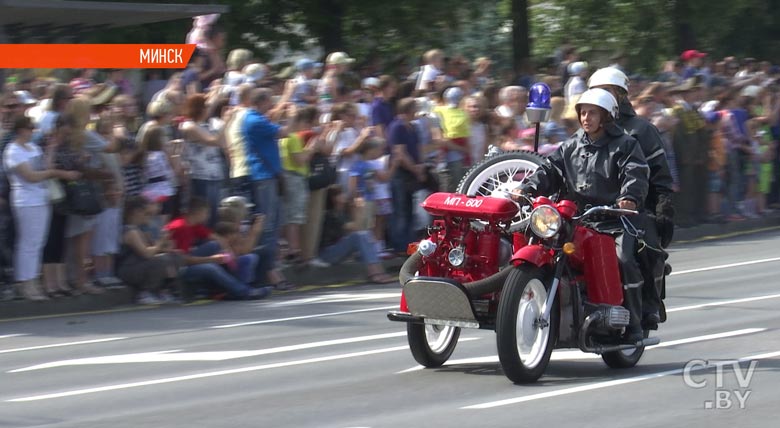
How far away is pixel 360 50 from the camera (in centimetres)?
2895

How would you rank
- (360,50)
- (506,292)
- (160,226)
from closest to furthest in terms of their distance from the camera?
(506,292) → (160,226) → (360,50)

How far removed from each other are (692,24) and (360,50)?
7798mm

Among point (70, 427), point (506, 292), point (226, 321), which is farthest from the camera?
point (226, 321)

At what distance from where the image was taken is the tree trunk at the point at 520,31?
1170 inches

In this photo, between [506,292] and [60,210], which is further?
[60,210]

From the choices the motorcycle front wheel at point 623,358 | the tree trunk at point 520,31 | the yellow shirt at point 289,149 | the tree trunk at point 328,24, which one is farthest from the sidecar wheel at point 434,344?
the tree trunk at point 520,31

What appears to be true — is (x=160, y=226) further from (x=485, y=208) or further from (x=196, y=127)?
(x=485, y=208)

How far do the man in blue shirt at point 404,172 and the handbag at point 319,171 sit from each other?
957 mm

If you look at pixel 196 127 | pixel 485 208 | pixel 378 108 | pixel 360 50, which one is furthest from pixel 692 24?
pixel 485 208

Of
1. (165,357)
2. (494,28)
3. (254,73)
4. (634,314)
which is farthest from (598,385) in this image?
(494,28)

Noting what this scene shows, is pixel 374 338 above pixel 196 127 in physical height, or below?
below

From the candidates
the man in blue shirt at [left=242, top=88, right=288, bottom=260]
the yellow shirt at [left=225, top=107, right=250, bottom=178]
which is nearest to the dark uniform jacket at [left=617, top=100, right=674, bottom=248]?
the man in blue shirt at [left=242, top=88, right=288, bottom=260]

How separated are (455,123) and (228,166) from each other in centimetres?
329

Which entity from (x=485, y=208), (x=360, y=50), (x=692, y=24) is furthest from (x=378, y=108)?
(x=692, y=24)
